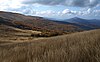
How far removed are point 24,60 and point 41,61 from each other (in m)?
0.62

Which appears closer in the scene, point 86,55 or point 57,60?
point 57,60

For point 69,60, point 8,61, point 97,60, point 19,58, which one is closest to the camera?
point 97,60

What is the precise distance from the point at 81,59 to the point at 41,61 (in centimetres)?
58

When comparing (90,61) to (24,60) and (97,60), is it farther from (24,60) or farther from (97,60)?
(24,60)

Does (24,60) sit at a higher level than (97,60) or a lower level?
lower

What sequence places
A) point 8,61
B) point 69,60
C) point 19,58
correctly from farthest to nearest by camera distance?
1. point 19,58
2. point 8,61
3. point 69,60

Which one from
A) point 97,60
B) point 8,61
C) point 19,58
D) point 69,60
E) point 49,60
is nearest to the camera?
point 97,60

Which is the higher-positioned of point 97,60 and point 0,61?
point 97,60

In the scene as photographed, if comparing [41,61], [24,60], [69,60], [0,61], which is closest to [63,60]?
[69,60]

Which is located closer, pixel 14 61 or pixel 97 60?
pixel 97 60

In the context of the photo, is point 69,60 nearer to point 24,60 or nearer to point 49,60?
point 49,60

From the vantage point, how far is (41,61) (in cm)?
333

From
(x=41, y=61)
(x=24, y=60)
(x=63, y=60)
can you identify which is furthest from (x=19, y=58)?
(x=63, y=60)

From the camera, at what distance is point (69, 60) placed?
320 cm
